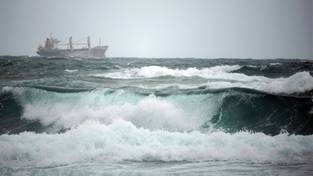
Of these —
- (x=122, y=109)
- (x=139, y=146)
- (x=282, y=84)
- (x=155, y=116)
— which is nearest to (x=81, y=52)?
(x=122, y=109)

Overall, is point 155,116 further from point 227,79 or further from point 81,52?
point 81,52

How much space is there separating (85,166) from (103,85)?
782 millimetres

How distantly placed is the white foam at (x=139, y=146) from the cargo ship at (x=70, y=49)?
74 centimetres

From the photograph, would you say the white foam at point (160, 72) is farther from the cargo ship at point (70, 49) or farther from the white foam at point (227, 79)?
the cargo ship at point (70, 49)

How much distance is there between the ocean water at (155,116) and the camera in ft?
9.18

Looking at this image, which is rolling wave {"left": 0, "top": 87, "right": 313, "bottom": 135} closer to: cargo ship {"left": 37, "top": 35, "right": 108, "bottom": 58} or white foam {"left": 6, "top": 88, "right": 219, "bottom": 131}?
white foam {"left": 6, "top": 88, "right": 219, "bottom": 131}

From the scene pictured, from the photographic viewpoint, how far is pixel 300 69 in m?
3.32

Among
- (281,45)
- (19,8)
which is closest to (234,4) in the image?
(281,45)

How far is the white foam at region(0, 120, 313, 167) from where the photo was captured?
9.26 feet

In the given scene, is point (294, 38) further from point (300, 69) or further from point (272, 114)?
point (272, 114)

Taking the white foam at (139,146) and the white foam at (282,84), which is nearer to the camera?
the white foam at (139,146)

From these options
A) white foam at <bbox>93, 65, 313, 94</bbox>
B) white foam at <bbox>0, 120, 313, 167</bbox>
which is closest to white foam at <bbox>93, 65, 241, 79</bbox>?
white foam at <bbox>93, 65, 313, 94</bbox>

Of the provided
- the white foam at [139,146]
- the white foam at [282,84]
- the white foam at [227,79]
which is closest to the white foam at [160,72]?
the white foam at [227,79]

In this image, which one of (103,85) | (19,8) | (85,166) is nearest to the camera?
(85,166)
